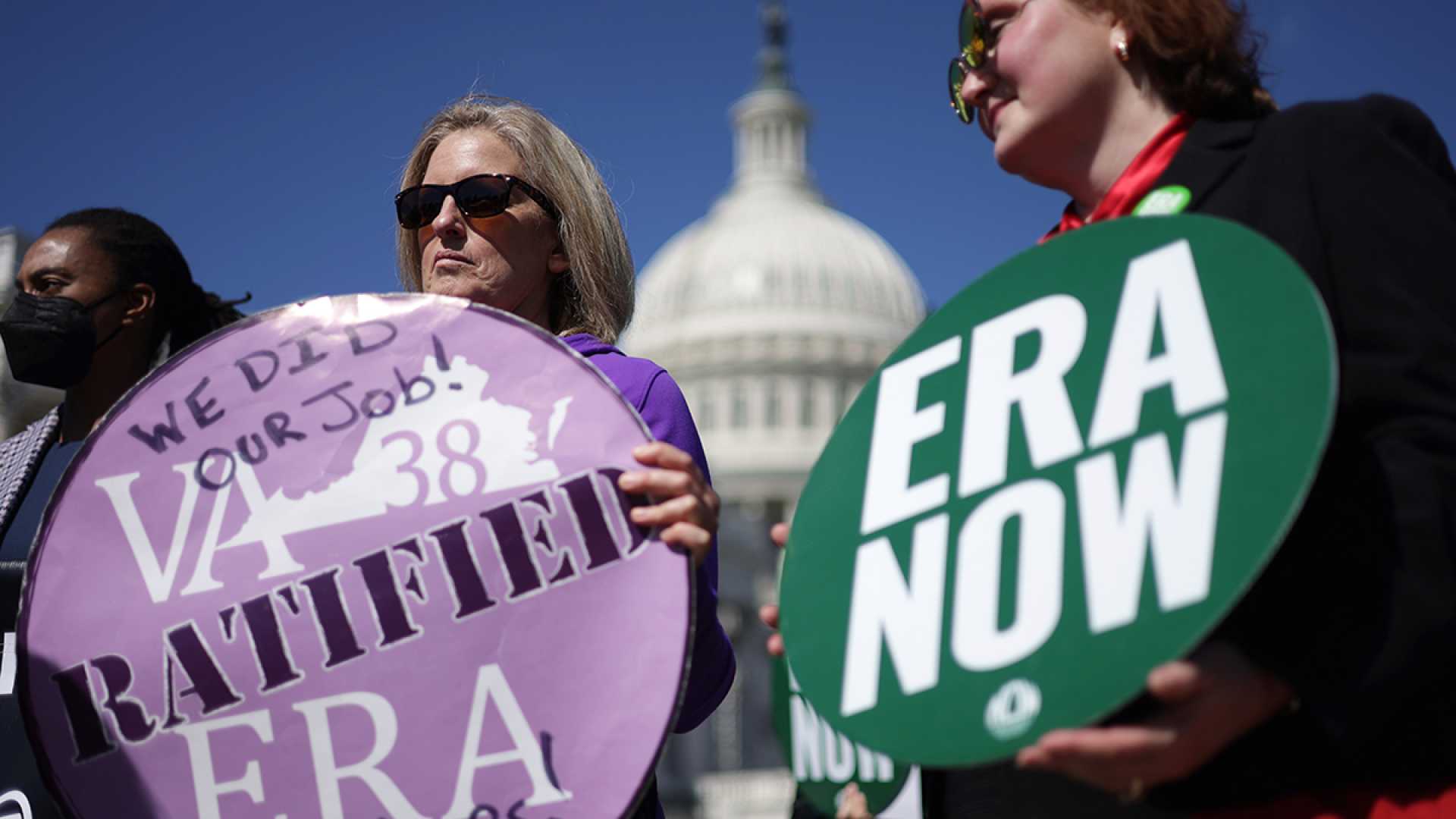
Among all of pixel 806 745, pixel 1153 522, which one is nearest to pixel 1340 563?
pixel 1153 522

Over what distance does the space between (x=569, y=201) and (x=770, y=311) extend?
60.3 meters

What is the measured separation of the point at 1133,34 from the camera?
152 centimetres

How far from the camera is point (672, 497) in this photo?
156 centimetres

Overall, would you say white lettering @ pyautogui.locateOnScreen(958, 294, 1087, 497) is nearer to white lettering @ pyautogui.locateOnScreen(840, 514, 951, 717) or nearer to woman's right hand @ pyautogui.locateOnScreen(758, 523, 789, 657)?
white lettering @ pyautogui.locateOnScreen(840, 514, 951, 717)

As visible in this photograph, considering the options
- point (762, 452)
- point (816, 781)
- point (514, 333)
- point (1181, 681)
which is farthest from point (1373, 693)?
point (762, 452)

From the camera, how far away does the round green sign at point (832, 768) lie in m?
3.61

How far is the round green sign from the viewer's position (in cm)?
361

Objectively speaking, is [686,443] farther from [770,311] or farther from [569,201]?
[770,311]

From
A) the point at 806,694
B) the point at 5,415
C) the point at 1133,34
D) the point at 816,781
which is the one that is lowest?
the point at 816,781

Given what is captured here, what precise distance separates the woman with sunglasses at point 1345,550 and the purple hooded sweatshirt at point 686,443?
63 cm

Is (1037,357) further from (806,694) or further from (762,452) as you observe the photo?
(762,452)

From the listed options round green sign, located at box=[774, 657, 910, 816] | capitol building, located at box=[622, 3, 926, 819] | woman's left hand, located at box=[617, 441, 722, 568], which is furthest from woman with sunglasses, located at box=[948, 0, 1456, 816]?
capitol building, located at box=[622, 3, 926, 819]

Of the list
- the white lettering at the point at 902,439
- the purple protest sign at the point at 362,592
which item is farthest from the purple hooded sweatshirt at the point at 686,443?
the white lettering at the point at 902,439

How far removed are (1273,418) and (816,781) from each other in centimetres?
309
